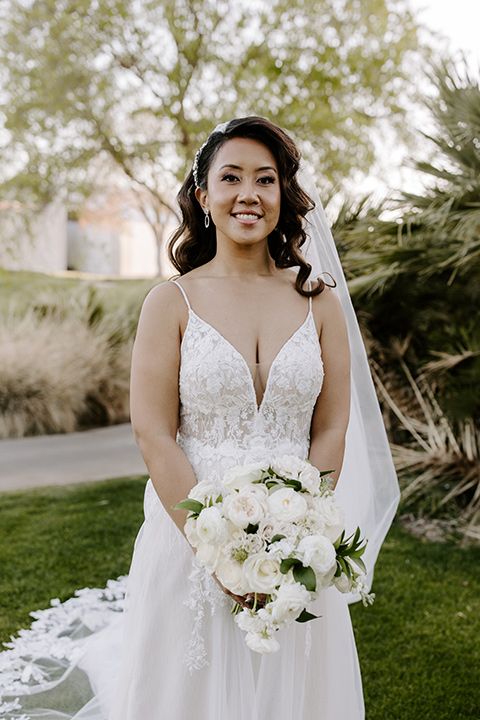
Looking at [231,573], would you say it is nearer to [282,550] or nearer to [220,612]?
[282,550]

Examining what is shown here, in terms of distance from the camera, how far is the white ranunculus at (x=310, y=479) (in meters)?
1.82

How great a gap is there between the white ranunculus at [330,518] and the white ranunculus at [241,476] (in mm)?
189

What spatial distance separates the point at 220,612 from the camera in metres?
2.20

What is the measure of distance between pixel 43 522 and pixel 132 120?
37.8 ft

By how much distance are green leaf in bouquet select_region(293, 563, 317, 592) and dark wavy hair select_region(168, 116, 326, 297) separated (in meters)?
1.16

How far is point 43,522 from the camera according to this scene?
5.64m

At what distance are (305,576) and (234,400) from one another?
2.52 ft

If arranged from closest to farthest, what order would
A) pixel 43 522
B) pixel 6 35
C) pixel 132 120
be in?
pixel 43 522 < pixel 6 35 < pixel 132 120

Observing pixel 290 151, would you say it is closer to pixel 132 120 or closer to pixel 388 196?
pixel 388 196

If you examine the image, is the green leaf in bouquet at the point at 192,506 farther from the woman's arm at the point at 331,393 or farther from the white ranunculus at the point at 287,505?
the woman's arm at the point at 331,393

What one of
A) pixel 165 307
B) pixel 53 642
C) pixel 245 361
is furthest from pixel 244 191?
pixel 53 642

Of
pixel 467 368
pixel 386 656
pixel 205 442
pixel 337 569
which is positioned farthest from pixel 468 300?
pixel 337 569

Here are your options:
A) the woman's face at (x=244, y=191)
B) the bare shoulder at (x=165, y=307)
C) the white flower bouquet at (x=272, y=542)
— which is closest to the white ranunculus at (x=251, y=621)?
the white flower bouquet at (x=272, y=542)

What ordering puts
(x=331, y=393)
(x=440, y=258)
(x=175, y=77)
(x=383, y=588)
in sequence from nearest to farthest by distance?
1. (x=331, y=393)
2. (x=383, y=588)
3. (x=440, y=258)
4. (x=175, y=77)
